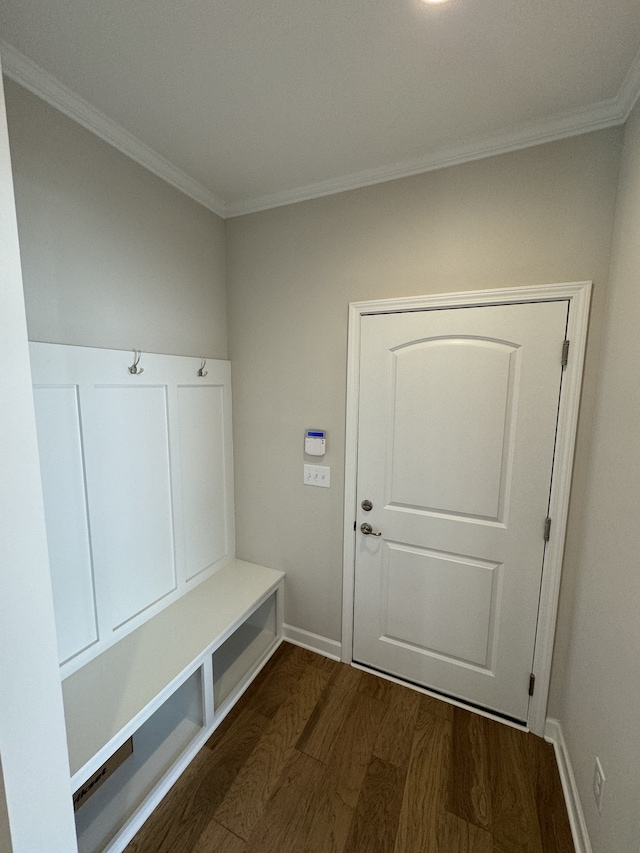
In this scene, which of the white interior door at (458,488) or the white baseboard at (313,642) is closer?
the white interior door at (458,488)

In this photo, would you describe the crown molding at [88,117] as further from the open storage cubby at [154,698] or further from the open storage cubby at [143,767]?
the open storage cubby at [143,767]

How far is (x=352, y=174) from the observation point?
170cm

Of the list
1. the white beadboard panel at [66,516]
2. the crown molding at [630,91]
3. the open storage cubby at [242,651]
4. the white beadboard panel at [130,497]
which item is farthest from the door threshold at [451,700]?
the crown molding at [630,91]

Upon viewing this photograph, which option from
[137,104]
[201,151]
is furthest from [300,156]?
[137,104]

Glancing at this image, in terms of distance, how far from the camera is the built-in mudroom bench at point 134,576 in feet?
4.15

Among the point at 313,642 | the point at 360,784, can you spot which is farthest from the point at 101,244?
the point at 360,784

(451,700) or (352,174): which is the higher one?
(352,174)

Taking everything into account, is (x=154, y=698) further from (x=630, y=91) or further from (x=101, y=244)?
(x=630, y=91)

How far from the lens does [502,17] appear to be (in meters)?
0.98

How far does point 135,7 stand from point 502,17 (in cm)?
105

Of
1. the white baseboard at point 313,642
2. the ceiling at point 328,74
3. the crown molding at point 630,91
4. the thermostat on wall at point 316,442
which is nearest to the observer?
the ceiling at point 328,74

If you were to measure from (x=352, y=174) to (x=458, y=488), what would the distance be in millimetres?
1635

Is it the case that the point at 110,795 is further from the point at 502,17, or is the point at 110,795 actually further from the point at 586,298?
the point at 502,17

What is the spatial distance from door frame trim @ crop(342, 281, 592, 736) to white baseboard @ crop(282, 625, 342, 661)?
101 centimetres
